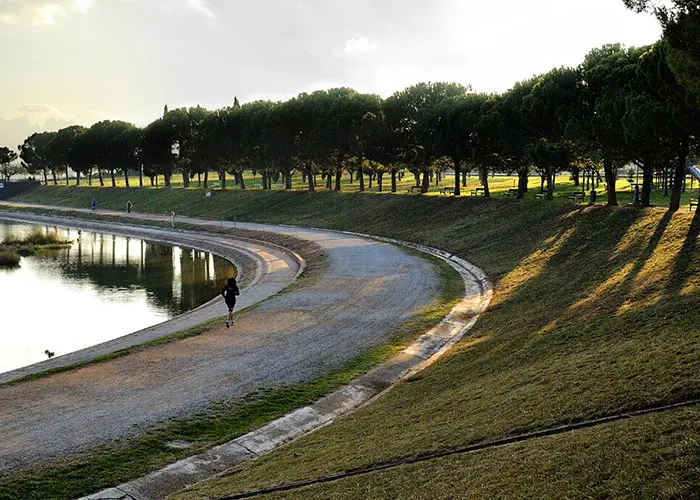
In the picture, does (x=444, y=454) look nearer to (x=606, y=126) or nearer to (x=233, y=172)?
(x=606, y=126)

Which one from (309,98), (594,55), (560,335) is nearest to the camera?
(560,335)

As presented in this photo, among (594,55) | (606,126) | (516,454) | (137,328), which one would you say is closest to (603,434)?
(516,454)

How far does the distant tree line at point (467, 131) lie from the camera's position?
124 ft

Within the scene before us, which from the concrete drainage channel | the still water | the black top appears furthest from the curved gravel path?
the still water

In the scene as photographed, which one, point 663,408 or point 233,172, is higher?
point 233,172

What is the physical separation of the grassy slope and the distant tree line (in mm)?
5766

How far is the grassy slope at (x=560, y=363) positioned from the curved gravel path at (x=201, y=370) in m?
4.15

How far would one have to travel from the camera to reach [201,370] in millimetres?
22859

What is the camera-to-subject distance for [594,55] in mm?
52375

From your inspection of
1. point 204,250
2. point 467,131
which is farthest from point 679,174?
point 204,250

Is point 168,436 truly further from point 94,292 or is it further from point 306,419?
point 94,292

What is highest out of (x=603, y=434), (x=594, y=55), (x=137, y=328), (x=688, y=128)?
(x=594, y=55)

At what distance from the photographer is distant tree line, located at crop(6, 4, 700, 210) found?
3794cm

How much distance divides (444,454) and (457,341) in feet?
46.0
